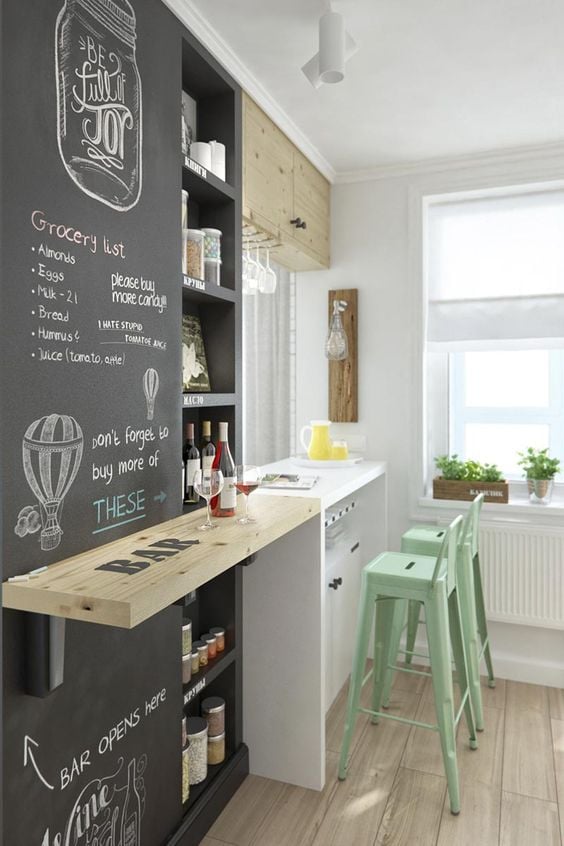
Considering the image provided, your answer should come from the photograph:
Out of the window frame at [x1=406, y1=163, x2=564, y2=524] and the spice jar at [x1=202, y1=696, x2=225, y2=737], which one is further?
the window frame at [x1=406, y1=163, x2=564, y2=524]

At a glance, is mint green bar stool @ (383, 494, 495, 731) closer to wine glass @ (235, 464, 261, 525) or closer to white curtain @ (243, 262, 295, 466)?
wine glass @ (235, 464, 261, 525)

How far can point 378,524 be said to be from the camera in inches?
128

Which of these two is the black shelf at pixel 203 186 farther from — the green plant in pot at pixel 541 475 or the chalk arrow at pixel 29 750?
the green plant in pot at pixel 541 475

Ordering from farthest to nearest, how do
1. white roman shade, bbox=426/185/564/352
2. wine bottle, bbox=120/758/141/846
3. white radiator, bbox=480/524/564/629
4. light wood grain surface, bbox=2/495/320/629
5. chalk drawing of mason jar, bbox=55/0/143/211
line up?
white roman shade, bbox=426/185/564/352
white radiator, bbox=480/524/564/629
wine bottle, bbox=120/758/141/846
chalk drawing of mason jar, bbox=55/0/143/211
light wood grain surface, bbox=2/495/320/629

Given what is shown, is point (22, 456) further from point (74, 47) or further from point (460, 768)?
point (460, 768)

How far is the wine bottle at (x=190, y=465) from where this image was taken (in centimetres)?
200

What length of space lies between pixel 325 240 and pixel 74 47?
2014 millimetres

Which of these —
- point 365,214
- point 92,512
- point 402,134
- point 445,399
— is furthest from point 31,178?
point 445,399

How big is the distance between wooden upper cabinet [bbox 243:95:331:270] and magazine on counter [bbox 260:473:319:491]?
1.02m

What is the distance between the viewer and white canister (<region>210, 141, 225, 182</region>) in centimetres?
207

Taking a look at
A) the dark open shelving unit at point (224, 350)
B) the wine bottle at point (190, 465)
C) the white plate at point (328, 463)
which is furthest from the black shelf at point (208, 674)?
the white plate at point (328, 463)

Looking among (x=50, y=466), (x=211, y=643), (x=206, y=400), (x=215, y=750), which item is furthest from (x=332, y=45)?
(x=215, y=750)

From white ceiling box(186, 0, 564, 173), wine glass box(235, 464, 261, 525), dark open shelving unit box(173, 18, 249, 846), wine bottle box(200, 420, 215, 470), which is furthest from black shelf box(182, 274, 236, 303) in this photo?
white ceiling box(186, 0, 564, 173)

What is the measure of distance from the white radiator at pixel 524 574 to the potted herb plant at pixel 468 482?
0.56 feet
